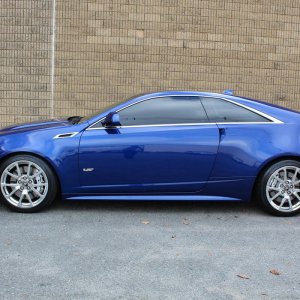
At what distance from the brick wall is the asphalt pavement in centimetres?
454

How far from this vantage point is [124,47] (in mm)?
9492

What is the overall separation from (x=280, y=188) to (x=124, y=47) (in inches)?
214

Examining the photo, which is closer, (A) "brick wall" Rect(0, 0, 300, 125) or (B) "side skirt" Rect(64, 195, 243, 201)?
(B) "side skirt" Rect(64, 195, 243, 201)

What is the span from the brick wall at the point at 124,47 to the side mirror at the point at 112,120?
15.2 ft

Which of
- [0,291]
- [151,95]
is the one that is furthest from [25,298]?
[151,95]

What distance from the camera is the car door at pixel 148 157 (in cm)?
502

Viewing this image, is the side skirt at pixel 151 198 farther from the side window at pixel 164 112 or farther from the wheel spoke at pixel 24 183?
the side window at pixel 164 112

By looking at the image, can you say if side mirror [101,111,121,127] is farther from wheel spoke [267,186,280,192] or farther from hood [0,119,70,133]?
wheel spoke [267,186,280,192]

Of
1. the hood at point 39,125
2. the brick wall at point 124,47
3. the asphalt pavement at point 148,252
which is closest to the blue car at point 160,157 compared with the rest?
the hood at point 39,125

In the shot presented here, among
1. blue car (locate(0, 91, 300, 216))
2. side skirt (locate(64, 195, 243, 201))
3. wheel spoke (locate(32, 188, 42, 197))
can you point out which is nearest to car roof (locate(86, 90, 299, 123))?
blue car (locate(0, 91, 300, 216))

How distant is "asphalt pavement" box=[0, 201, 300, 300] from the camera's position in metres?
3.36

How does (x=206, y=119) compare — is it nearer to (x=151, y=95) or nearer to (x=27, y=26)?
(x=151, y=95)

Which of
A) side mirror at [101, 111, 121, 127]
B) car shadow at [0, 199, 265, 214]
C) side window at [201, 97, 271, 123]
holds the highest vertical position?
side window at [201, 97, 271, 123]

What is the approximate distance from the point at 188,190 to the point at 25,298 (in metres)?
2.44
